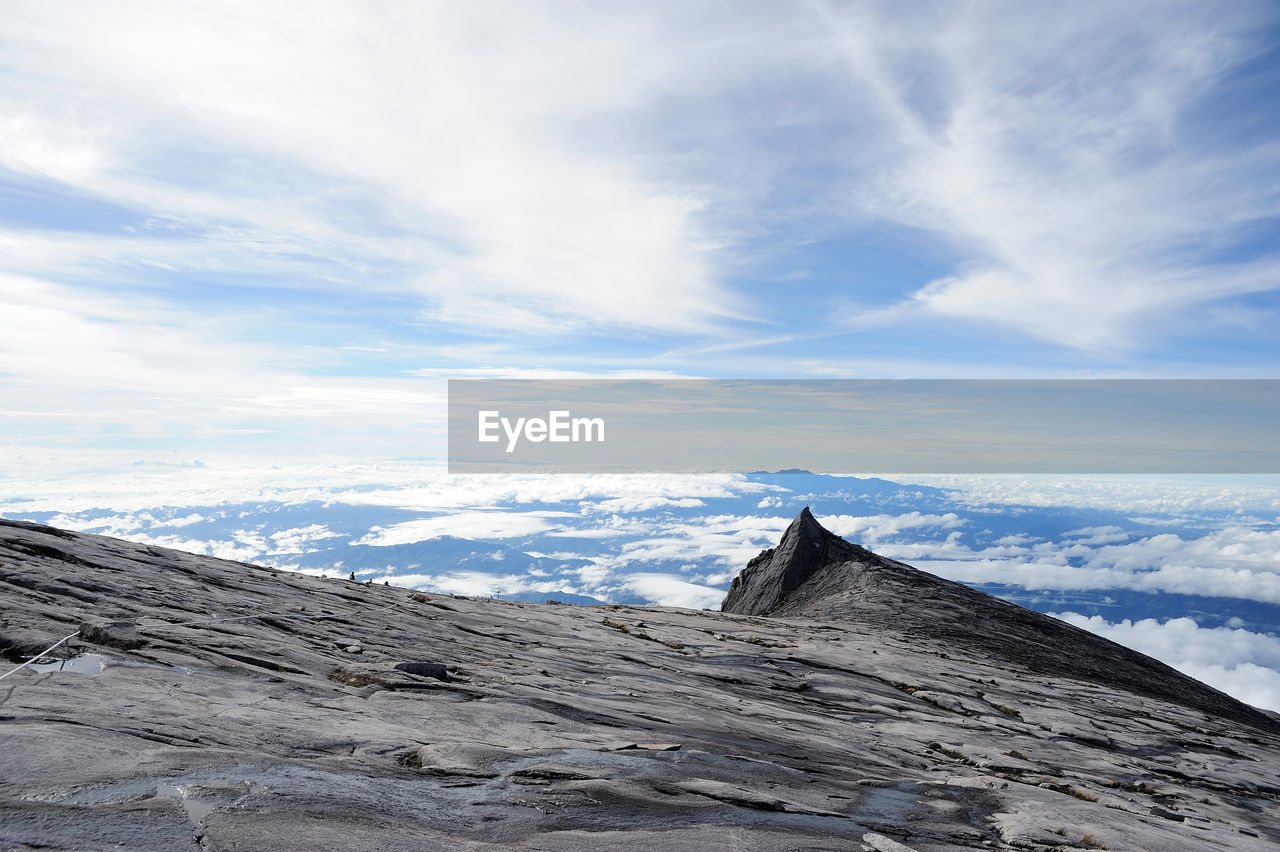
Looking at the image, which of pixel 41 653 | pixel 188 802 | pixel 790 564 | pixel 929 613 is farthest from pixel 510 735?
pixel 790 564

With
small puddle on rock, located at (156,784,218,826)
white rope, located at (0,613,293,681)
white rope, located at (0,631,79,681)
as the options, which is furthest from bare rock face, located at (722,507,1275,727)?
small puddle on rock, located at (156,784,218,826)

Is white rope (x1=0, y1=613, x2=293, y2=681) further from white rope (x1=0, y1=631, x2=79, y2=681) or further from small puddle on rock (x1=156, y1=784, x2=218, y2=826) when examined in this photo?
small puddle on rock (x1=156, y1=784, x2=218, y2=826)

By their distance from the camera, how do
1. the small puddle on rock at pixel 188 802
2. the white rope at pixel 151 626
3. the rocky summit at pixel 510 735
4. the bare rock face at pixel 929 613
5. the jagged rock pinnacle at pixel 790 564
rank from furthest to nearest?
1. the jagged rock pinnacle at pixel 790 564
2. the bare rock face at pixel 929 613
3. the white rope at pixel 151 626
4. the rocky summit at pixel 510 735
5. the small puddle on rock at pixel 188 802

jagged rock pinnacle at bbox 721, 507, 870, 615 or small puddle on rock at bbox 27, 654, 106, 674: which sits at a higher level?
small puddle on rock at bbox 27, 654, 106, 674

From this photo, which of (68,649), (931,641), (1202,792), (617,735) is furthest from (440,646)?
(931,641)

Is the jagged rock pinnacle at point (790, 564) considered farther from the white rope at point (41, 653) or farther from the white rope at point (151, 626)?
the white rope at point (41, 653)

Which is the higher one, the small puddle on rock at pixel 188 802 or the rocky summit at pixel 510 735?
the small puddle on rock at pixel 188 802

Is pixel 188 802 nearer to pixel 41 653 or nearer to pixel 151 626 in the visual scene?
pixel 41 653

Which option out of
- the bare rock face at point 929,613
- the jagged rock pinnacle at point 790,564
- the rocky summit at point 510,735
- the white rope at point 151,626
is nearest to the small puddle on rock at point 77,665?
the rocky summit at point 510,735

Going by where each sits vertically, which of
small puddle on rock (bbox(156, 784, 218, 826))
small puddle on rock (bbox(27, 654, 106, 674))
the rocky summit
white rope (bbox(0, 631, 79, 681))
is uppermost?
white rope (bbox(0, 631, 79, 681))

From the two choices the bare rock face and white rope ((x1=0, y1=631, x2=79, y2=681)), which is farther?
the bare rock face
